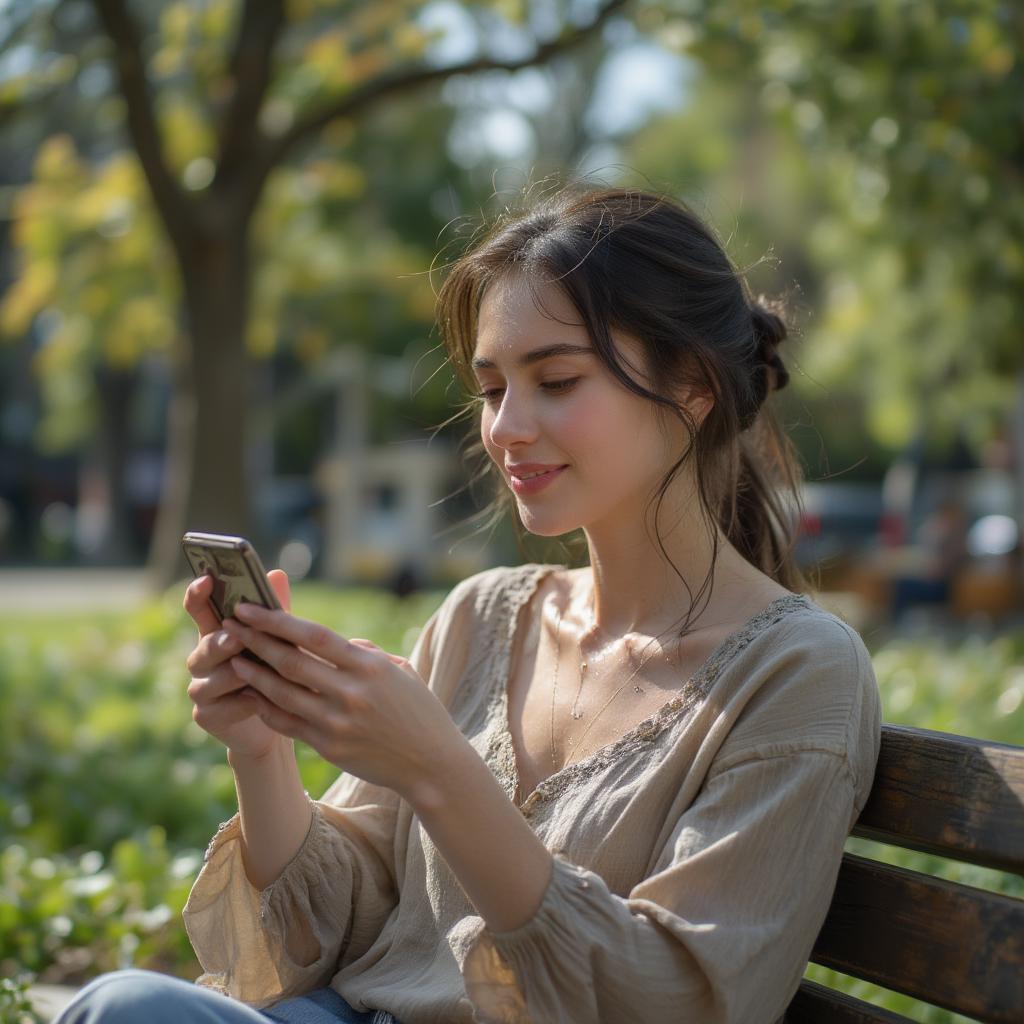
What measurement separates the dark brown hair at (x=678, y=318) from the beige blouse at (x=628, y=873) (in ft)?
1.04

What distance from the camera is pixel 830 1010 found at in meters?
2.04

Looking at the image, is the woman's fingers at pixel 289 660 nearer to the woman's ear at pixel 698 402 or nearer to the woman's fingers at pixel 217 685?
the woman's fingers at pixel 217 685

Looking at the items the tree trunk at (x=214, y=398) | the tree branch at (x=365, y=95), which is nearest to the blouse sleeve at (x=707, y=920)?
the tree branch at (x=365, y=95)

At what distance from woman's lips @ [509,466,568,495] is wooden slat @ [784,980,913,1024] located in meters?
0.81

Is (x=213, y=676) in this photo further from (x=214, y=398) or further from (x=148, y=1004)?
(x=214, y=398)

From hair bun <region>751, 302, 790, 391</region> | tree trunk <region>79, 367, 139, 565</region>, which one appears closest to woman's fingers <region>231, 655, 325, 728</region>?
hair bun <region>751, 302, 790, 391</region>

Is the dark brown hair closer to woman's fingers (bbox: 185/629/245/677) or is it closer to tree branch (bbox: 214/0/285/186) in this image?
woman's fingers (bbox: 185/629/245/677)

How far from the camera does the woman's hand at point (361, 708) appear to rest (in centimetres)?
168

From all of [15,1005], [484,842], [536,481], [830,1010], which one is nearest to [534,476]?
[536,481]

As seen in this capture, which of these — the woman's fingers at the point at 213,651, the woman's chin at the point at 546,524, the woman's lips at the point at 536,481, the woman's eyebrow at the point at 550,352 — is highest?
the woman's eyebrow at the point at 550,352

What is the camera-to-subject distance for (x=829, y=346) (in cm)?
1559

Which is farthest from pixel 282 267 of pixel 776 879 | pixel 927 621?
pixel 776 879

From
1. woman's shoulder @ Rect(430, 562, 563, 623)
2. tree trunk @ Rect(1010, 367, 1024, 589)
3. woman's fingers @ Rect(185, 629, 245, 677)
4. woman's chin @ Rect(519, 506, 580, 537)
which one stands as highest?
woman's fingers @ Rect(185, 629, 245, 677)

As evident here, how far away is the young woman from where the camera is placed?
5.60 feet
